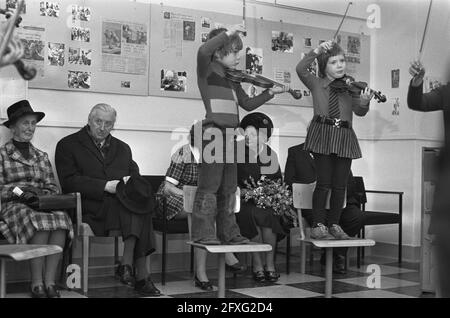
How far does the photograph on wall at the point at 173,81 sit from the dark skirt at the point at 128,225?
1238mm

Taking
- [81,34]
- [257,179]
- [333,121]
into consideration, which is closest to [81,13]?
[81,34]

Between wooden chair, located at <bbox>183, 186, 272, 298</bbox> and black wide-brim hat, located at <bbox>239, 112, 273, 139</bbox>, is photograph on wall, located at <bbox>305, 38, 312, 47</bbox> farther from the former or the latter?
wooden chair, located at <bbox>183, 186, 272, 298</bbox>

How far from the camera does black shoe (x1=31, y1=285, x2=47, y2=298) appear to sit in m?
3.62

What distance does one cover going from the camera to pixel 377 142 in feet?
19.8

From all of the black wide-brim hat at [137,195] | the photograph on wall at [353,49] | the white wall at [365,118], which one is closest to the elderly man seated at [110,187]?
the black wide-brim hat at [137,195]

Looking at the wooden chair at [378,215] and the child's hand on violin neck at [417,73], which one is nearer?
the child's hand on violin neck at [417,73]

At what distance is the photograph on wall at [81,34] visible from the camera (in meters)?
4.57

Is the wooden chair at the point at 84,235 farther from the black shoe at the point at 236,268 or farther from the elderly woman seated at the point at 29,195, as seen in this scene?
the black shoe at the point at 236,268

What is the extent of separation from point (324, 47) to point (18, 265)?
2552 millimetres

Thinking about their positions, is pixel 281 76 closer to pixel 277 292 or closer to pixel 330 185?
pixel 330 185

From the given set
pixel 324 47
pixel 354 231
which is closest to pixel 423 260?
pixel 354 231

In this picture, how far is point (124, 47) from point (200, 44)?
0.66 metres

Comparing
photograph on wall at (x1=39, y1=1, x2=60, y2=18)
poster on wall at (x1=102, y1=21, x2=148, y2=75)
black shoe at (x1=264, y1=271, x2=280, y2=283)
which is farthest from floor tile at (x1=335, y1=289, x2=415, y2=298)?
photograph on wall at (x1=39, y1=1, x2=60, y2=18)

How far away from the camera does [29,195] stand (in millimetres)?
3797
